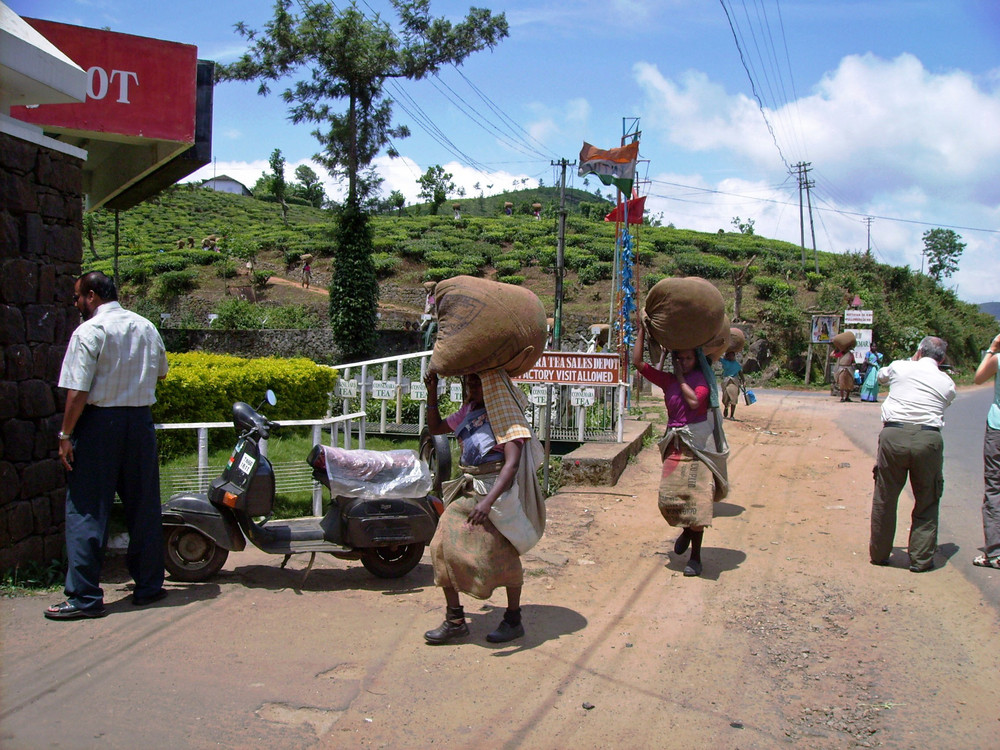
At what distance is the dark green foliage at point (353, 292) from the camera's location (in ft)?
77.0

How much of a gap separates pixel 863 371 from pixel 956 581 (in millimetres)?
20790

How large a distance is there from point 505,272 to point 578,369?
3310 cm

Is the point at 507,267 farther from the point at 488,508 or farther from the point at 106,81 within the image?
the point at 488,508

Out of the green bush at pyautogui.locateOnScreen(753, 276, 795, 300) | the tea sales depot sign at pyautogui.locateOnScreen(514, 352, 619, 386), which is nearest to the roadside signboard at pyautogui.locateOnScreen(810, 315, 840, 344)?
the green bush at pyautogui.locateOnScreen(753, 276, 795, 300)

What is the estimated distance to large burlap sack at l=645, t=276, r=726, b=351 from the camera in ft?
19.0

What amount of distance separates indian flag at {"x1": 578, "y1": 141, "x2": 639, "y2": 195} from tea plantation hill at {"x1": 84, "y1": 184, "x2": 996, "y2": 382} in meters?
9.56

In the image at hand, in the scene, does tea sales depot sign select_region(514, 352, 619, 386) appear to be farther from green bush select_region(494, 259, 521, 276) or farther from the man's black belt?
green bush select_region(494, 259, 521, 276)

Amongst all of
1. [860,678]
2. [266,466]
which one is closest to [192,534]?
[266,466]

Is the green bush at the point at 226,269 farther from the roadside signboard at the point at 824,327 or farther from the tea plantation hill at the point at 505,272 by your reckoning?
the roadside signboard at the point at 824,327

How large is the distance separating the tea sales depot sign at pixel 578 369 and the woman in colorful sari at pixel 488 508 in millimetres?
3865

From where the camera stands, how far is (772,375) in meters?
29.2

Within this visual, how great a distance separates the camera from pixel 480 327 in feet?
13.6

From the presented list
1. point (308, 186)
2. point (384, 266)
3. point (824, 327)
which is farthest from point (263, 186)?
point (824, 327)

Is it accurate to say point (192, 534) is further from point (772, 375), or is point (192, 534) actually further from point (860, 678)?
point (772, 375)
